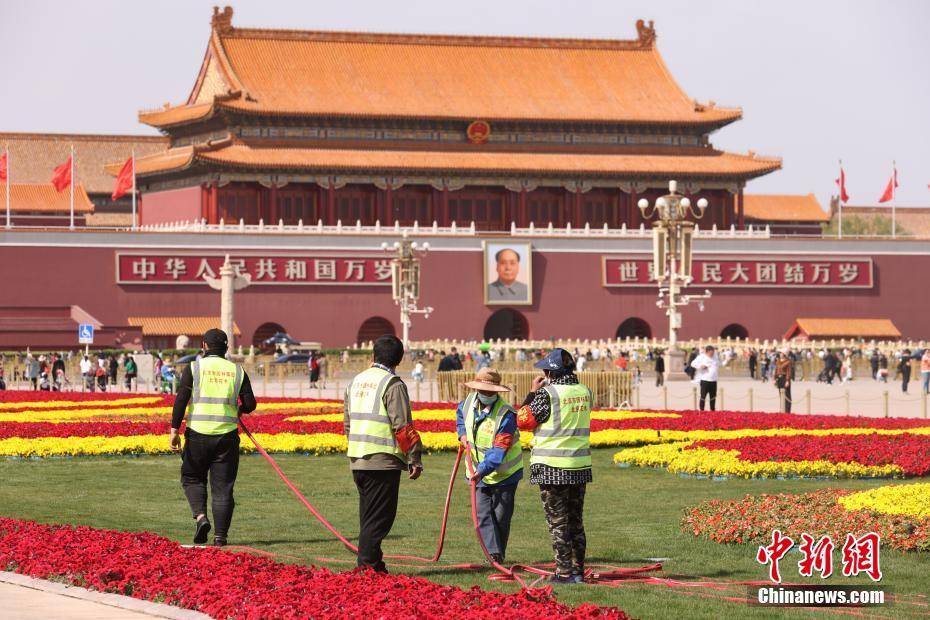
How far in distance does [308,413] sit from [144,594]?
689 inches

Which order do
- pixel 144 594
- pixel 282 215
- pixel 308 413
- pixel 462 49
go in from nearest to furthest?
pixel 144 594 → pixel 308 413 → pixel 282 215 → pixel 462 49

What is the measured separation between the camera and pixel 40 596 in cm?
998

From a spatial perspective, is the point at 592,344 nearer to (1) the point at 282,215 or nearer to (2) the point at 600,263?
(2) the point at 600,263

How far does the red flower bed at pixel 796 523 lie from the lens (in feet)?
41.0

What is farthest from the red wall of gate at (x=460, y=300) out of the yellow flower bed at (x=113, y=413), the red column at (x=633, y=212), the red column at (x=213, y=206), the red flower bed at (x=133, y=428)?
the red flower bed at (x=133, y=428)

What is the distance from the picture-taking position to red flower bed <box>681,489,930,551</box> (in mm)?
12500

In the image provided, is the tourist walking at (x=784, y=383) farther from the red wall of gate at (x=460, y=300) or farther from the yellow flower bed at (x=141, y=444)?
the red wall of gate at (x=460, y=300)

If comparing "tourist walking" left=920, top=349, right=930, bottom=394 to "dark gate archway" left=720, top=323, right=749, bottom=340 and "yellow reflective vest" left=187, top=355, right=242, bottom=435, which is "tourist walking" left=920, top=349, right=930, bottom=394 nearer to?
"dark gate archway" left=720, top=323, right=749, bottom=340

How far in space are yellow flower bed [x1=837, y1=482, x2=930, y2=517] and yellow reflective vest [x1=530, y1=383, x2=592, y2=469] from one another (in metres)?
3.43

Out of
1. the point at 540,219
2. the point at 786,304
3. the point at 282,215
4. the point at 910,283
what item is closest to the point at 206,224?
the point at 282,215

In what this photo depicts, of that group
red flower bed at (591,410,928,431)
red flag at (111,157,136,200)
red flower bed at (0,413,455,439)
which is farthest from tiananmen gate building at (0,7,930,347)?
red flower bed at (591,410,928,431)

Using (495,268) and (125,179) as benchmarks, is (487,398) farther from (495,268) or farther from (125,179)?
(125,179)

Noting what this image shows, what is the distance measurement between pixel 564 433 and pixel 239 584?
8.79 feet

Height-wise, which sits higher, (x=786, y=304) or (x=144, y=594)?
(x=786, y=304)
